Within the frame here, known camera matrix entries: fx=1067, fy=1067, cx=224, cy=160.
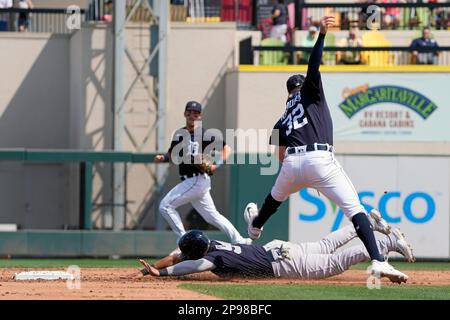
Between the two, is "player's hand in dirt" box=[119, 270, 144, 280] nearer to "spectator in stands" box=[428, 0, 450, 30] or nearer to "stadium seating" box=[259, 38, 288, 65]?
"stadium seating" box=[259, 38, 288, 65]

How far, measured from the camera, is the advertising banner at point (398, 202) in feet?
57.6

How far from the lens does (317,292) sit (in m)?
9.24

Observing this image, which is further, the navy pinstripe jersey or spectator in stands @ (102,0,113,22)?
spectator in stands @ (102,0,113,22)

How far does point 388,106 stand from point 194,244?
406 inches

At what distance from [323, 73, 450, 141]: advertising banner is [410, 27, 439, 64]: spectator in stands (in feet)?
2.57

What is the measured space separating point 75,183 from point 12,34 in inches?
135

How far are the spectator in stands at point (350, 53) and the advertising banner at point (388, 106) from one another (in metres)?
0.69

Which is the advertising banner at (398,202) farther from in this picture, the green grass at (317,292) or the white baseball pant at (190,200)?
the green grass at (317,292)

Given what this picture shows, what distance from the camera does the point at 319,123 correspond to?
395 inches

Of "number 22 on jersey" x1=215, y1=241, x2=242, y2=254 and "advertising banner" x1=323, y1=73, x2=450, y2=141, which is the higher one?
"advertising banner" x1=323, y1=73, x2=450, y2=141

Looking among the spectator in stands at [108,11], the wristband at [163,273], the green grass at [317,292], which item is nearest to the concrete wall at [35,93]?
the spectator in stands at [108,11]

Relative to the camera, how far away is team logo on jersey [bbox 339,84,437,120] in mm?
19750

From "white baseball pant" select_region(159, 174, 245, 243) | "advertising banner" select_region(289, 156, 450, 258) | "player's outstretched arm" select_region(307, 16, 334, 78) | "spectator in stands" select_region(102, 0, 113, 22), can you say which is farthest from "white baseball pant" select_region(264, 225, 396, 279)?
"spectator in stands" select_region(102, 0, 113, 22)

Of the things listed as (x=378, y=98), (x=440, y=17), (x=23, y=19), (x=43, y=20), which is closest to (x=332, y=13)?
(x=440, y=17)
